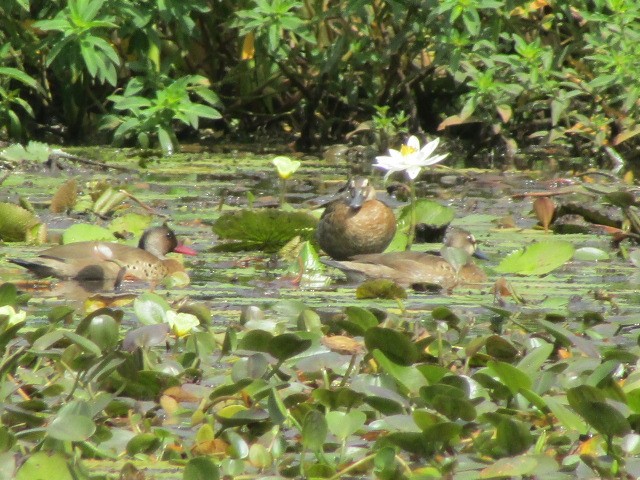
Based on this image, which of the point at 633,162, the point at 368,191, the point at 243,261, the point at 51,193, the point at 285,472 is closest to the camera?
the point at 285,472

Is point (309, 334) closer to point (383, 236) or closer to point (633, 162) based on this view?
point (383, 236)

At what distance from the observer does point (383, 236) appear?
5.50m

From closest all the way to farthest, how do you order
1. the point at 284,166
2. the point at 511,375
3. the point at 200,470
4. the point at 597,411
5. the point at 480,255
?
1. the point at 200,470
2. the point at 597,411
3. the point at 511,375
4. the point at 480,255
5. the point at 284,166

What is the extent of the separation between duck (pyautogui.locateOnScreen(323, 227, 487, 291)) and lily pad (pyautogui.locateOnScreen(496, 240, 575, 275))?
0.15 m

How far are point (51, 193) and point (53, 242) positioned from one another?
5.36 feet

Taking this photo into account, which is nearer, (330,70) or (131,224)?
(131,224)

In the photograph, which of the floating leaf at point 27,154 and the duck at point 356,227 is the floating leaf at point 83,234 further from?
the floating leaf at point 27,154

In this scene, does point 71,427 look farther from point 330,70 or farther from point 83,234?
point 330,70

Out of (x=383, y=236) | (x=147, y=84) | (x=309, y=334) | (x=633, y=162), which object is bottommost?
(x=633, y=162)

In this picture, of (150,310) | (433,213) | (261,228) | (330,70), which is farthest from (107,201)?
(330,70)

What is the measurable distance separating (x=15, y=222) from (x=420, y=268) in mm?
1791

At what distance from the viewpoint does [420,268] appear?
A: 191 inches

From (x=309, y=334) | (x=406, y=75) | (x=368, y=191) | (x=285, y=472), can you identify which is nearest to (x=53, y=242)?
(x=368, y=191)

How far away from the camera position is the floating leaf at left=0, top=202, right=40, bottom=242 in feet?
18.0
